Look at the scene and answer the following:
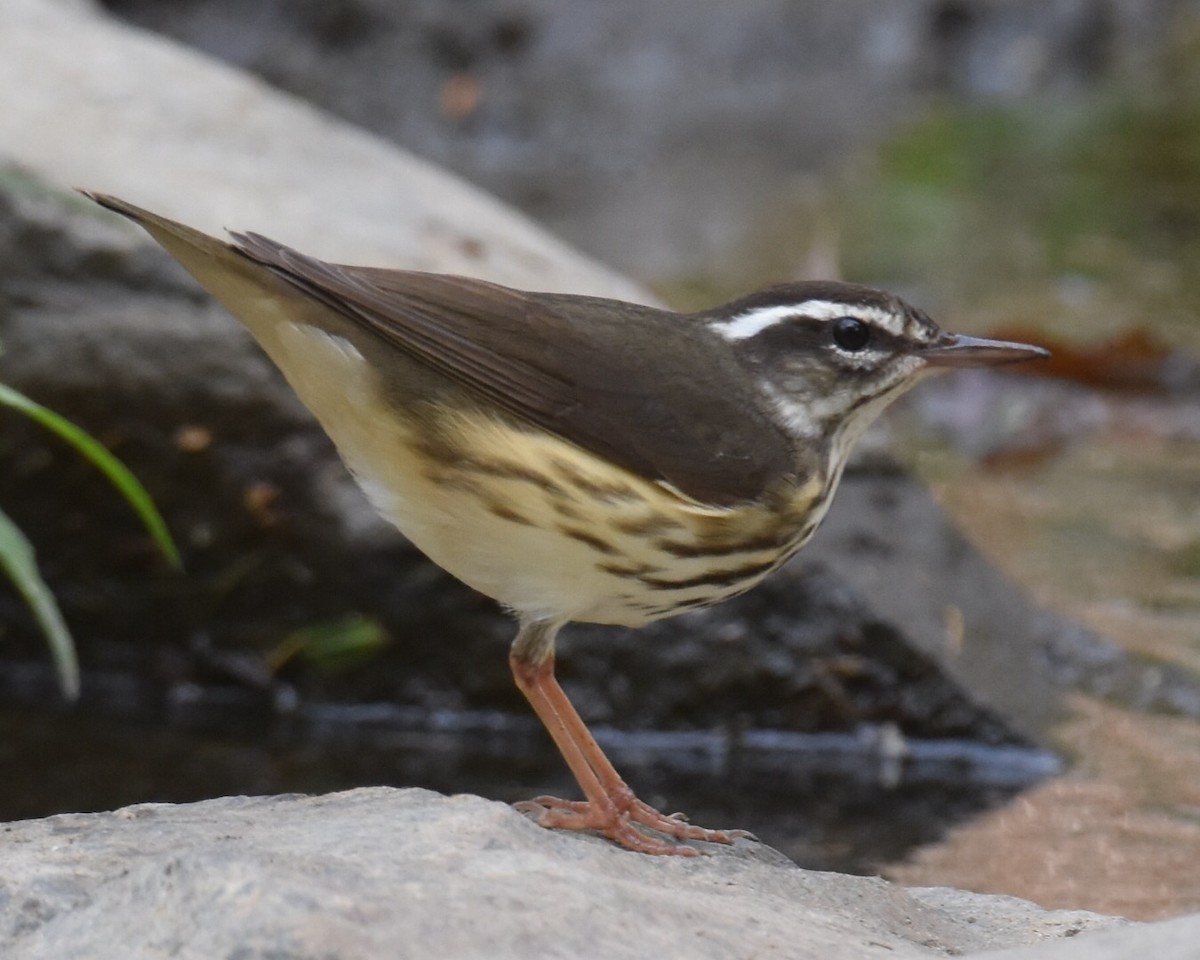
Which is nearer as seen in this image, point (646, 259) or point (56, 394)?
point (56, 394)

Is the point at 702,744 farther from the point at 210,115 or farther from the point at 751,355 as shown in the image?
the point at 210,115

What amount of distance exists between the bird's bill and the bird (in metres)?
0.11

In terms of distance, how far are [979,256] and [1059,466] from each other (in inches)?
155

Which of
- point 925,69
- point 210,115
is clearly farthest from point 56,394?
point 925,69

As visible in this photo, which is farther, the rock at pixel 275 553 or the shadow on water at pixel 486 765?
the rock at pixel 275 553

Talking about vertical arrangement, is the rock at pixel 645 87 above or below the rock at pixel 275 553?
above

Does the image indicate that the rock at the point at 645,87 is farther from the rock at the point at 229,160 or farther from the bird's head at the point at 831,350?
the bird's head at the point at 831,350

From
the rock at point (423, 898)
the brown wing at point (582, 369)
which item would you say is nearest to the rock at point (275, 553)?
the brown wing at point (582, 369)

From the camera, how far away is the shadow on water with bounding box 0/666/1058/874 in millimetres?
6176

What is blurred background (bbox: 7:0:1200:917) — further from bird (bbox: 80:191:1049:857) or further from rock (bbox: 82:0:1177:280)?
bird (bbox: 80:191:1049:857)

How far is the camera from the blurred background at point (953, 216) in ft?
20.8

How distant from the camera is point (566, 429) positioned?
4.53 meters

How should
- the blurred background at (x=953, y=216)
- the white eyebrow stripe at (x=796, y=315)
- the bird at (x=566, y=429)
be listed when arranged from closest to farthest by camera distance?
the bird at (x=566, y=429) → the white eyebrow stripe at (x=796, y=315) → the blurred background at (x=953, y=216)

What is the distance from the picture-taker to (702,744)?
6770 mm
